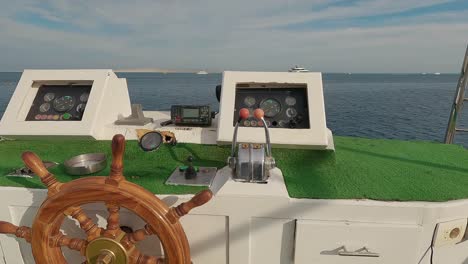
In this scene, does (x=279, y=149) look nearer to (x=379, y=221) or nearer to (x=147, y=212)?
(x=379, y=221)

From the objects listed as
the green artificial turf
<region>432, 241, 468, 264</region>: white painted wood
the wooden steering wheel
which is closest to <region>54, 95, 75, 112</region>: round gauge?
the green artificial turf

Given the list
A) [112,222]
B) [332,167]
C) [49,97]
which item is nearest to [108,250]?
[112,222]

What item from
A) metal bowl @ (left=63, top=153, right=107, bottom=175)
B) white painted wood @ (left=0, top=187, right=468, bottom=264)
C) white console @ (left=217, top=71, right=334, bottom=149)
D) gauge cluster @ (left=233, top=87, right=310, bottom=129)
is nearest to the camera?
white painted wood @ (left=0, top=187, right=468, bottom=264)

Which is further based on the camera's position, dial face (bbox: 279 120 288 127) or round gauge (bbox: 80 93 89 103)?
round gauge (bbox: 80 93 89 103)

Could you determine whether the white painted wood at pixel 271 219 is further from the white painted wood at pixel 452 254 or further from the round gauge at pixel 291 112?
the round gauge at pixel 291 112

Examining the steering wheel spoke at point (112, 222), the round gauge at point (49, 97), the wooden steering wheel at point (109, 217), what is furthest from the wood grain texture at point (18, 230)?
the round gauge at point (49, 97)

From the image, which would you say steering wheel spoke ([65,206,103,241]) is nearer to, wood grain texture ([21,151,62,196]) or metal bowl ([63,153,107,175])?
wood grain texture ([21,151,62,196])

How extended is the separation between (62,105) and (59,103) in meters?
0.04

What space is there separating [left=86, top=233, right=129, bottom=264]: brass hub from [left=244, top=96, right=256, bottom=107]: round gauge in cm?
139

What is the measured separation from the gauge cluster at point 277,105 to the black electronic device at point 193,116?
29 cm

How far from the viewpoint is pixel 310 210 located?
1462 millimetres

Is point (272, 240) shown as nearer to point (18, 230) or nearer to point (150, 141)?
point (150, 141)

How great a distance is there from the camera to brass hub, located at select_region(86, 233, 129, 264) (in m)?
1.28

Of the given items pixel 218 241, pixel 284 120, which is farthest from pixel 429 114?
pixel 218 241
